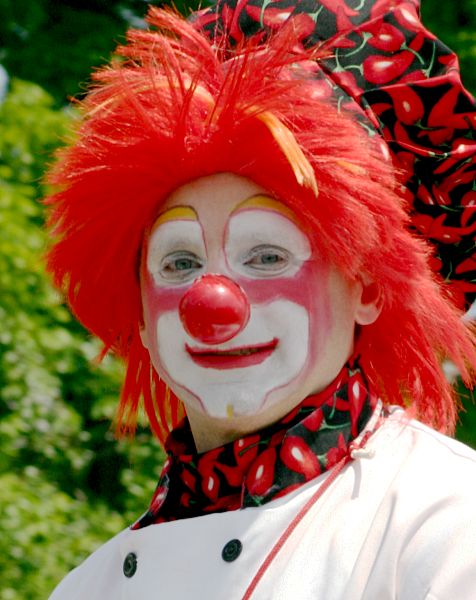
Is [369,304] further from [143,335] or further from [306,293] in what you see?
[143,335]

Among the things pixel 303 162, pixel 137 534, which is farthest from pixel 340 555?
pixel 303 162

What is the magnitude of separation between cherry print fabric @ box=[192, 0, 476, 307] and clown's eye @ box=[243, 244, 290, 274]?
0.31 meters

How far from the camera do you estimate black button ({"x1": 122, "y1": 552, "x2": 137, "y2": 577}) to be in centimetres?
243

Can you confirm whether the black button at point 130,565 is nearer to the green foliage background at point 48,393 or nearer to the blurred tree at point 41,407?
the green foliage background at point 48,393

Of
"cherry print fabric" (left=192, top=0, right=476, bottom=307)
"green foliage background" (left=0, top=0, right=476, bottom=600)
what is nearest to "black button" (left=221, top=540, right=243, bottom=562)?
"cherry print fabric" (left=192, top=0, right=476, bottom=307)

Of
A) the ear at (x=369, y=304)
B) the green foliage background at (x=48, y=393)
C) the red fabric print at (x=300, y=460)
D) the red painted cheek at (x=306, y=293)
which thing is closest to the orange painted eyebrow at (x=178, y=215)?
the red painted cheek at (x=306, y=293)

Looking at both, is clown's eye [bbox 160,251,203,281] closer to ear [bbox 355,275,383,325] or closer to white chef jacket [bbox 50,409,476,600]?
ear [bbox 355,275,383,325]

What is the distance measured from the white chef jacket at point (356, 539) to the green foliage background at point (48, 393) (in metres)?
2.04

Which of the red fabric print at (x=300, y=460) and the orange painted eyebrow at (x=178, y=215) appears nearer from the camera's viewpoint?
the red fabric print at (x=300, y=460)

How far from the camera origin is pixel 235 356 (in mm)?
2359

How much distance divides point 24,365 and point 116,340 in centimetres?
220

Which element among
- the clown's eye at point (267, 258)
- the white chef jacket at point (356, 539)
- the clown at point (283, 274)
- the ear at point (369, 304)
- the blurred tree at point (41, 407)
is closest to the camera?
the white chef jacket at point (356, 539)

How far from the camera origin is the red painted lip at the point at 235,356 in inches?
92.4

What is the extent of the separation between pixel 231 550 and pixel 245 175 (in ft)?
2.09
